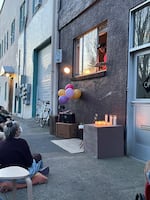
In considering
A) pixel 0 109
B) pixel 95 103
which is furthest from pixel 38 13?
pixel 95 103

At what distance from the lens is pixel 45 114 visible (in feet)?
44.4

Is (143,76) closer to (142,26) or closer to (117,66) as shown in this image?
(117,66)

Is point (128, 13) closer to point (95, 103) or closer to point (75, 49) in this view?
point (95, 103)

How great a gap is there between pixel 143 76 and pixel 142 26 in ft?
3.71

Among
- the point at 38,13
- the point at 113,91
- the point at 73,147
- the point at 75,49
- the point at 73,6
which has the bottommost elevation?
the point at 73,147

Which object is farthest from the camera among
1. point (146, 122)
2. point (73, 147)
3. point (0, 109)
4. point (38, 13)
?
point (38, 13)

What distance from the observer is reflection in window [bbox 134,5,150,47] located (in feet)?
20.9

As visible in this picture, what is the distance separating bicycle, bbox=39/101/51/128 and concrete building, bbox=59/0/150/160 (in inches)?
132

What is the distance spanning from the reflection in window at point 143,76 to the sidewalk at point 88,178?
1497 millimetres

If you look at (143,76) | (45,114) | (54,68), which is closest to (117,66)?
(143,76)

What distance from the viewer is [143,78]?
21.4ft

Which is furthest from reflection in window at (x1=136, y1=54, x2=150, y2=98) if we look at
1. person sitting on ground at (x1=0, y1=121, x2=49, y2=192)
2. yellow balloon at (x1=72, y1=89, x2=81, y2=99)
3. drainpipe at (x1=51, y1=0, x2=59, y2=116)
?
drainpipe at (x1=51, y1=0, x2=59, y2=116)

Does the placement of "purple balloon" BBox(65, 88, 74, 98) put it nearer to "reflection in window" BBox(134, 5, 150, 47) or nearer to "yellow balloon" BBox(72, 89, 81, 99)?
"yellow balloon" BBox(72, 89, 81, 99)

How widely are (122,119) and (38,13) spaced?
9.66m
